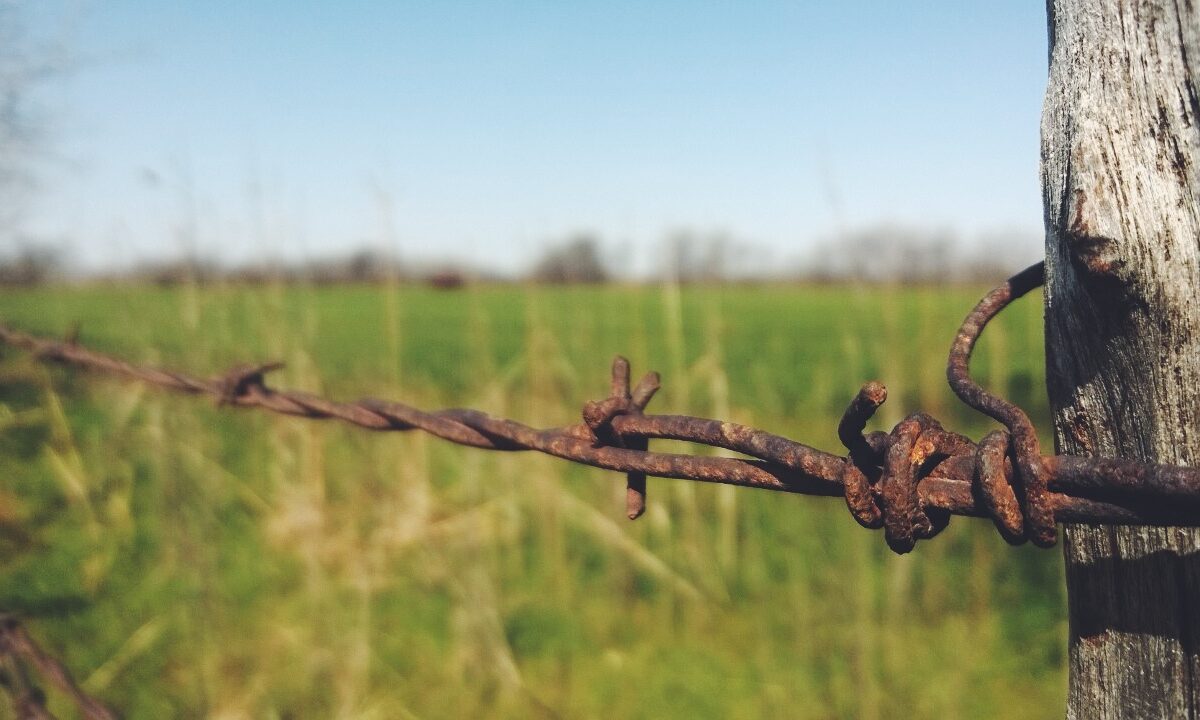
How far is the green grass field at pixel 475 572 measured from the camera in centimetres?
254

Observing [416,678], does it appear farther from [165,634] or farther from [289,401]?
→ [289,401]

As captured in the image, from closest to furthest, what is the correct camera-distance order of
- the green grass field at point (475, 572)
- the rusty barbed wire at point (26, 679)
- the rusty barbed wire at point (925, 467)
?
the rusty barbed wire at point (925, 467) → the rusty barbed wire at point (26, 679) → the green grass field at point (475, 572)

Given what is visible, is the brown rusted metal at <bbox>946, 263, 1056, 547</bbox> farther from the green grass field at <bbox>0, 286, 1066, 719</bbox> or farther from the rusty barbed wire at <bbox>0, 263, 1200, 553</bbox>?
the green grass field at <bbox>0, 286, 1066, 719</bbox>

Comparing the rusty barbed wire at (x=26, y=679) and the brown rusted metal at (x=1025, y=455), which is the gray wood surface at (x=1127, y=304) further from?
the rusty barbed wire at (x=26, y=679)

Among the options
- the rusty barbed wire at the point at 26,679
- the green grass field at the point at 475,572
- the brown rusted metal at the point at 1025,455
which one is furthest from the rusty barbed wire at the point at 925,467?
the green grass field at the point at 475,572

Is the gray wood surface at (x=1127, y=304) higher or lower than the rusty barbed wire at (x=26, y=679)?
higher

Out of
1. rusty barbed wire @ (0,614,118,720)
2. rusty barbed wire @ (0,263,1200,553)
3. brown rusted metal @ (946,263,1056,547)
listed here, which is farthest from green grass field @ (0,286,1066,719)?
brown rusted metal @ (946,263,1056,547)

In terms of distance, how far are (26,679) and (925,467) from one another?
1446 mm

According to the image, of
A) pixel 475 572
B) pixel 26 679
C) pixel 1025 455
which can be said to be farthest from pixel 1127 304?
pixel 475 572

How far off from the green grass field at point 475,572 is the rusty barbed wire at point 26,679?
3.10 feet

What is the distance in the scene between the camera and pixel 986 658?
2.70m

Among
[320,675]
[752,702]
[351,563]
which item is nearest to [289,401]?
[320,675]

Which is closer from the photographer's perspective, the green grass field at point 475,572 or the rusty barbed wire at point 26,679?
the rusty barbed wire at point 26,679

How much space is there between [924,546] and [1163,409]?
3.09 m
